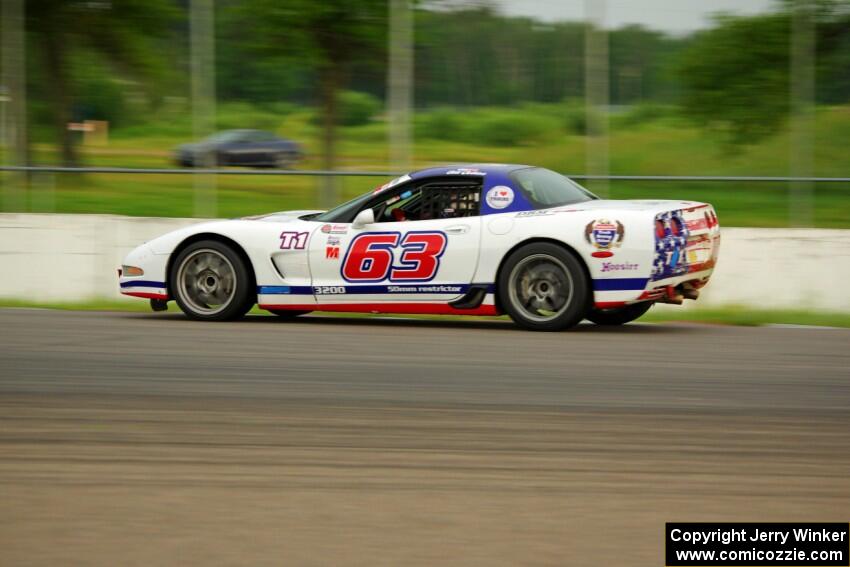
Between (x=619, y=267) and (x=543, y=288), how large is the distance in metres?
0.64

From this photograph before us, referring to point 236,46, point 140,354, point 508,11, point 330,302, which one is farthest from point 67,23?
point 140,354

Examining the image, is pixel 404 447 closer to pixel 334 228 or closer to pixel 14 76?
pixel 334 228

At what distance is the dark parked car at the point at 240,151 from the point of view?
15.2 meters

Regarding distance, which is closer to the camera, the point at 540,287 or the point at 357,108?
the point at 540,287

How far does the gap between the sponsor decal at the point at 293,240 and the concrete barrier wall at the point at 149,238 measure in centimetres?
414

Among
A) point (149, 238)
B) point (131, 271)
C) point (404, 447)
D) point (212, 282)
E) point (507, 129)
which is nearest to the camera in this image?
point (404, 447)

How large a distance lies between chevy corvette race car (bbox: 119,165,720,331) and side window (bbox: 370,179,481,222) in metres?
0.01

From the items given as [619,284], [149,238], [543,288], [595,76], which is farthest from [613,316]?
[149,238]

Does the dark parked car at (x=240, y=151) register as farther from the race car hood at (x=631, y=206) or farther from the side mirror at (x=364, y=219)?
the race car hood at (x=631, y=206)

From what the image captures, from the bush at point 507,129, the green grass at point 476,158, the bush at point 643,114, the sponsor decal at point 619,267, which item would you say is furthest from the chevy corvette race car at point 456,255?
the bush at point 507,129

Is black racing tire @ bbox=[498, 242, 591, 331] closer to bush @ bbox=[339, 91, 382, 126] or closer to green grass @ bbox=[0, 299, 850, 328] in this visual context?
green grass @ bbox=[0, 299, 850, 328]

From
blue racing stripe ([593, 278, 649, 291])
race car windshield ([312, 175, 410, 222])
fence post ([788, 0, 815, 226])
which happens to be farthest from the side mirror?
fence post ([788, 0, 815, 226])

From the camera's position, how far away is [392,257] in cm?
977

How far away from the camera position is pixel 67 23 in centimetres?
1620
